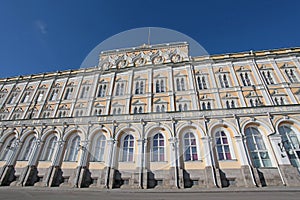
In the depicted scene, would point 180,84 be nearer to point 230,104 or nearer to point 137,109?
point 230,104

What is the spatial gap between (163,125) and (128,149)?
438cm

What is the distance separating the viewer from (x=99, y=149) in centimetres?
1588

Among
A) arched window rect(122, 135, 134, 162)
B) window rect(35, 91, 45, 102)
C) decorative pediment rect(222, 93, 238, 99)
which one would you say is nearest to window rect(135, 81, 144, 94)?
arched window rect(122, 135, 134, 162)

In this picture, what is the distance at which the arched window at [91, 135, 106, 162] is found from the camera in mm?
15248

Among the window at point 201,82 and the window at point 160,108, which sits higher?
the window at point 201,82

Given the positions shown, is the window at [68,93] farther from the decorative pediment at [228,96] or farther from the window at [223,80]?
the window at [223,80]

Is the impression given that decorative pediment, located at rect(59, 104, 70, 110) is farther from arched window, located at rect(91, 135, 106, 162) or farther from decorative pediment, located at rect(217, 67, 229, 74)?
decorative pediment, located at rect(217, 67, 229, 74)

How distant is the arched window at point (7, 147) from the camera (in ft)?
56.2

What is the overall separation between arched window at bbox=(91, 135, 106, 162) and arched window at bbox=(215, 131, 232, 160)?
11.4m

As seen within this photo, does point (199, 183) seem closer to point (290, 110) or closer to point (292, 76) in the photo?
point (290, 110)

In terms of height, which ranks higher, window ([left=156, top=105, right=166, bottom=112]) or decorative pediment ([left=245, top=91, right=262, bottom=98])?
decorative pediment ([left=245, top=91, right=262, bottom=98])

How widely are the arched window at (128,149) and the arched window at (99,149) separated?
2193 mm

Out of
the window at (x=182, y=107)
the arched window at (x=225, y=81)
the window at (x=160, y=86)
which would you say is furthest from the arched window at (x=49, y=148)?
the arched window at (x=225, y=81)

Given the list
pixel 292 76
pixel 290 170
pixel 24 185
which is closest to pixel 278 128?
pixel 290 170
